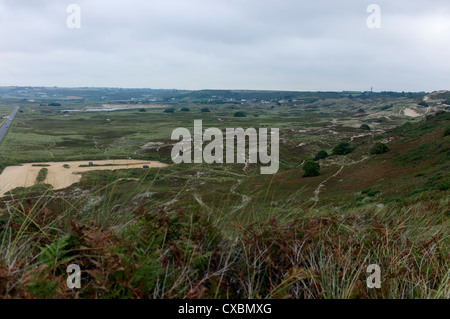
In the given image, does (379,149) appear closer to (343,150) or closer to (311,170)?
(343,150)

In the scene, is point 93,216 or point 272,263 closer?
point 272,263

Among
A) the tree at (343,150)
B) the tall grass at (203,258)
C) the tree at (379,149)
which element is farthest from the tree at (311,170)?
the tall grass at (203,258)

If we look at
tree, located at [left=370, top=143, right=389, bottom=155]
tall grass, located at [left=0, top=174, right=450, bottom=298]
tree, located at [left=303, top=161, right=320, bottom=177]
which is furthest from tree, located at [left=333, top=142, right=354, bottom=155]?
tall grass, located at [left=0, top=174, right=450, bottom=298]

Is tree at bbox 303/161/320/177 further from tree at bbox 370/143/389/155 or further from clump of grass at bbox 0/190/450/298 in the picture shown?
clump of grass at bbox 0/190/450/298

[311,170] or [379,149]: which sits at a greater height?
[379,149]

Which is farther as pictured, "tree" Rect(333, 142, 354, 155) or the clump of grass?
"tree" Rect(333, 142, 354, 155)

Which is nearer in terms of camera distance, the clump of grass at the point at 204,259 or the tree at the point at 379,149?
the clump of grass at the point at 204,259

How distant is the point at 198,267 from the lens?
2.81 metres

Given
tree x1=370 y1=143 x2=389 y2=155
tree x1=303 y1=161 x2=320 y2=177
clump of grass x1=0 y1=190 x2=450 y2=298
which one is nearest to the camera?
clump of grass x1=0 y1=190 x2=450 y2=298

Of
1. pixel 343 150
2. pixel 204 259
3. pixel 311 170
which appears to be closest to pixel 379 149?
pixel 343 150

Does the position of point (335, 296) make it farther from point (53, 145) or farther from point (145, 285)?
point (53, 145)

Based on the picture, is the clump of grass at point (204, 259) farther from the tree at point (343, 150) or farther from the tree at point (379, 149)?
the tree at point (343, 150)

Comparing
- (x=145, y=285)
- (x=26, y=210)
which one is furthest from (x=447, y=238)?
(x=26, y=210)

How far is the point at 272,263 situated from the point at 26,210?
2.69 m
